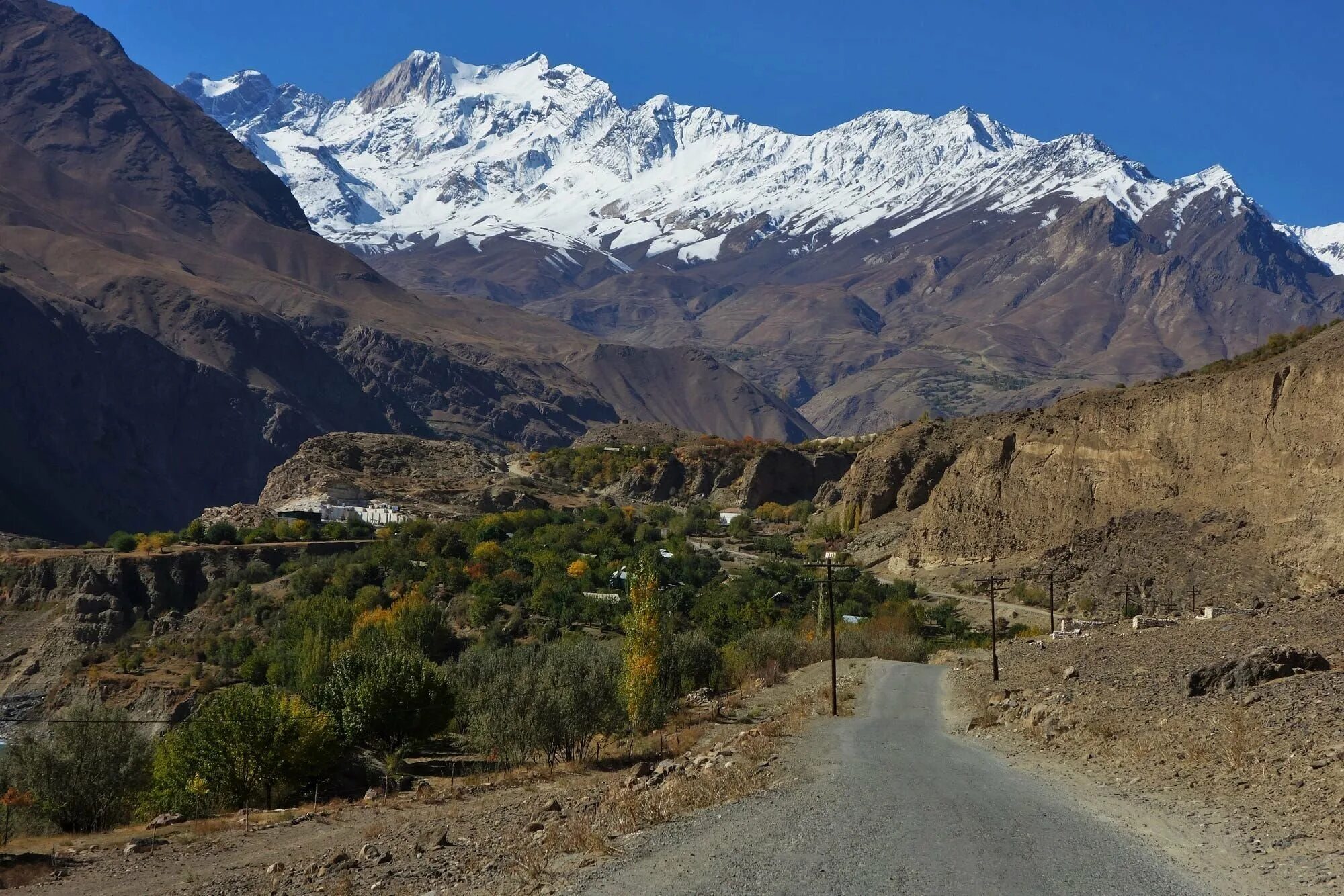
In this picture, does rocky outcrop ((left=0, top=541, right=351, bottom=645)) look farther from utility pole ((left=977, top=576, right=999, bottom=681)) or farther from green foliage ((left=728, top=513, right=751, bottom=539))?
utility pole ((left=977, top=576, right=999, bottom=681))

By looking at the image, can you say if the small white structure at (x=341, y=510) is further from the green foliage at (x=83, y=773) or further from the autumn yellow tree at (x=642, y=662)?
the green foliage at (x=83, y=773)

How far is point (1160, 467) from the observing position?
181ft

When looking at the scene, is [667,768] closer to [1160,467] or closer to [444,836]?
[444,836]

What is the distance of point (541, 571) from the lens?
227 ft

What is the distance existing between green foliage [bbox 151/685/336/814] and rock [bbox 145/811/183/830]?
1.08 m

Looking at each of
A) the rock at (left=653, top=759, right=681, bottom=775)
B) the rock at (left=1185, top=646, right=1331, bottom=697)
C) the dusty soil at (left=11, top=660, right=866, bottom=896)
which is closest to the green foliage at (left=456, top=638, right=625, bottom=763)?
the dusty soil at (left=11, top=660, right=866, bottom=896)

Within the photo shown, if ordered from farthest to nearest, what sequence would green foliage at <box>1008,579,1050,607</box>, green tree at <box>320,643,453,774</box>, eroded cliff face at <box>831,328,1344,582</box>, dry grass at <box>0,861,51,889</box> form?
1. green foliage at <box>1008,579,1050,607</box>
2. eroded cliff face at <box>831,328,1344,582</box>
3. green tree at <box>320,643,453,774</box>
4. dry grass at <box>0,861,51,889</box>

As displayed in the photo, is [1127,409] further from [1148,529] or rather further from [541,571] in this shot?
[541,571]

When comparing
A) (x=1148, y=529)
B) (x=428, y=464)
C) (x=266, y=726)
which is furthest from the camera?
(x=428, y=464)

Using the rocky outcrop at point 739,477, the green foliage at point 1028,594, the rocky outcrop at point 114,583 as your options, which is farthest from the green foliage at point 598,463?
the green foliage at point 1028,594

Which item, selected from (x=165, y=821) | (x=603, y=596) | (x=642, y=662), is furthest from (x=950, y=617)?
(x=165, y=821)

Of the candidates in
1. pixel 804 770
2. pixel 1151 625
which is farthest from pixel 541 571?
pixel 804 770

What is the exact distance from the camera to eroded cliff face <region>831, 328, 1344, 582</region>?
45031mm

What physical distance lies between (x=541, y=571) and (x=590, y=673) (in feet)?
107
